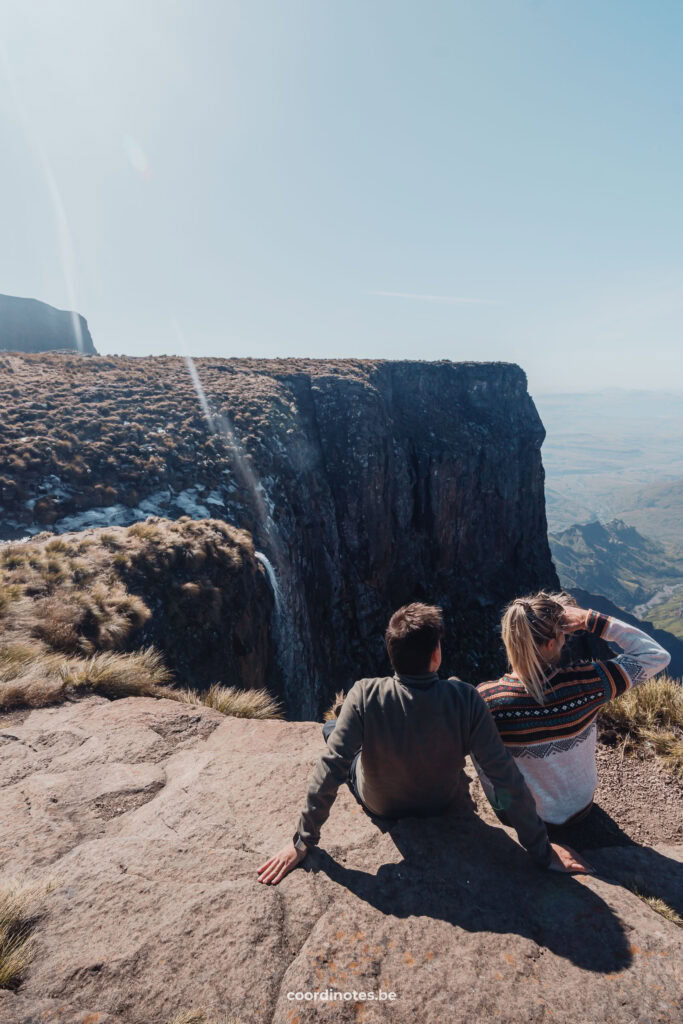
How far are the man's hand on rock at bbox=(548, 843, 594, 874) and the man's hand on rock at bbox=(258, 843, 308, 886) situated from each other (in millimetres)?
1777

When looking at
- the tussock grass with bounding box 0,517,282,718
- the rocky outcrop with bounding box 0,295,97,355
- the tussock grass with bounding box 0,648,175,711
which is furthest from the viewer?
the rocky outcrop with bounding box 0,295,97,355

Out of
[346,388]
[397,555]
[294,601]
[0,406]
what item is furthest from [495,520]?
[0,406]

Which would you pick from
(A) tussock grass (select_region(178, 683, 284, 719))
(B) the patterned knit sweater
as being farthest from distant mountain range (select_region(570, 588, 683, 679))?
(B) the patterned knit sweater

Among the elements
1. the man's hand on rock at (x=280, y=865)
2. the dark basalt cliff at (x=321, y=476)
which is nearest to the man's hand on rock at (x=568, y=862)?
the man's hand on rock at (x=280, y=865)

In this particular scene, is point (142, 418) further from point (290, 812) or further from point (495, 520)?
point (495, 520)

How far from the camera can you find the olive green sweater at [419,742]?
3094mm

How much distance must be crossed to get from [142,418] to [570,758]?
26.2 meters

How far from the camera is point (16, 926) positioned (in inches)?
106

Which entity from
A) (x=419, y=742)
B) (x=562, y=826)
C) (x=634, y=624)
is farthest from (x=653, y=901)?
(x=634, y=624)

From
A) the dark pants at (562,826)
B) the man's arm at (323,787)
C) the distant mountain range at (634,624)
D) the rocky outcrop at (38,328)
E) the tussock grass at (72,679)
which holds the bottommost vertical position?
the distant mountain range at (634,624)

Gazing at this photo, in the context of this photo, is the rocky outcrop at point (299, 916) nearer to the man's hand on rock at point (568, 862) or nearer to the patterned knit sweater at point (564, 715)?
the man's hand on rock at point (568, 862)

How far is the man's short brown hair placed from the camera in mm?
3104

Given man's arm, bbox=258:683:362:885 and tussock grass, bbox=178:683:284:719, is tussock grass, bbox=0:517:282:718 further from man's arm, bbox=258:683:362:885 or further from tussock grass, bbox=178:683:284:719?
man's arm, bbox=258:683:362:885

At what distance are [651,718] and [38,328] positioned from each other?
10915 centimetres
